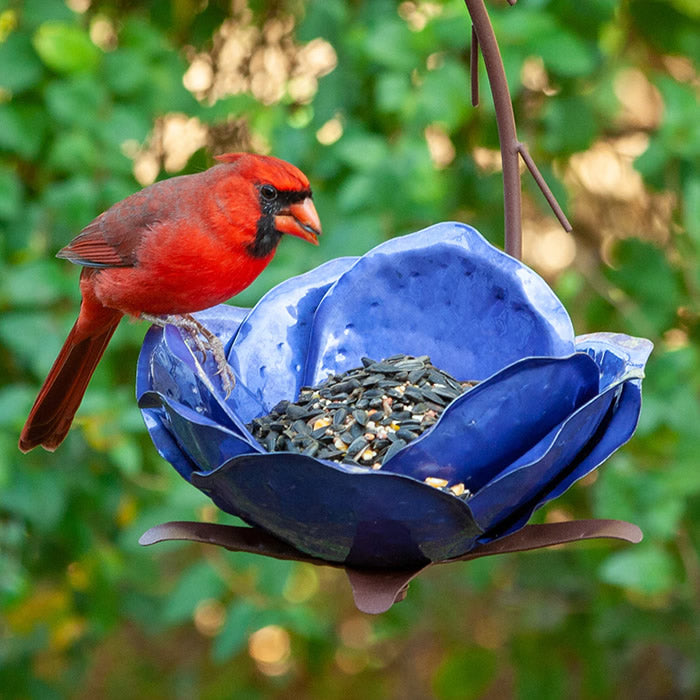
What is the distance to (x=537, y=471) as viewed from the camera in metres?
1.36

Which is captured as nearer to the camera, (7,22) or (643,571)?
(643,571)

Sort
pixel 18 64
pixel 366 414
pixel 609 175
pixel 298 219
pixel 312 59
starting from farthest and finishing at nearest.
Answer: pixel 609 175 < pixel 312 59 < pixel 18 64 < pixel 298 219 < pixel 366 414

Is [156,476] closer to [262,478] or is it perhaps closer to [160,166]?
[160,166]

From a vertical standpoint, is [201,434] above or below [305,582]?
above

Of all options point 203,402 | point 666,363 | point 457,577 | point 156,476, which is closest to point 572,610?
point 457,577

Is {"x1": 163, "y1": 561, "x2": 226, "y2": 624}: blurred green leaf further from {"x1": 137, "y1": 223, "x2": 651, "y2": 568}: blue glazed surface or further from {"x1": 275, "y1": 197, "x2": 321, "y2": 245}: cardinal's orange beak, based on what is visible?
{"x1": 275, "y1": 197, "x2": 321, "y2": 245}: cardinal's orange beak

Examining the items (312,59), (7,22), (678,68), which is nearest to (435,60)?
(312,59)

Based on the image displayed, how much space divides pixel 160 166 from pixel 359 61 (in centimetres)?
82

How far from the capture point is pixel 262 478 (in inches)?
51.9

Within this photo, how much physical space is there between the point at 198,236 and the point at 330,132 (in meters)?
1.30

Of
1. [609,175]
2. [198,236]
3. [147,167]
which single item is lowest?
[609,175]

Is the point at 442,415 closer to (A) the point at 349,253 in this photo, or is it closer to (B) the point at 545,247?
(A) the point at 349,253

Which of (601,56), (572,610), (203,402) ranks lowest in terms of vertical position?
(572,610)

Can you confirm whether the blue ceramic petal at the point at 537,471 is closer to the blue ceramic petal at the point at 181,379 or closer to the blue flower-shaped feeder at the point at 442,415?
the blue flower-shaped feeder at the point at 442,415
